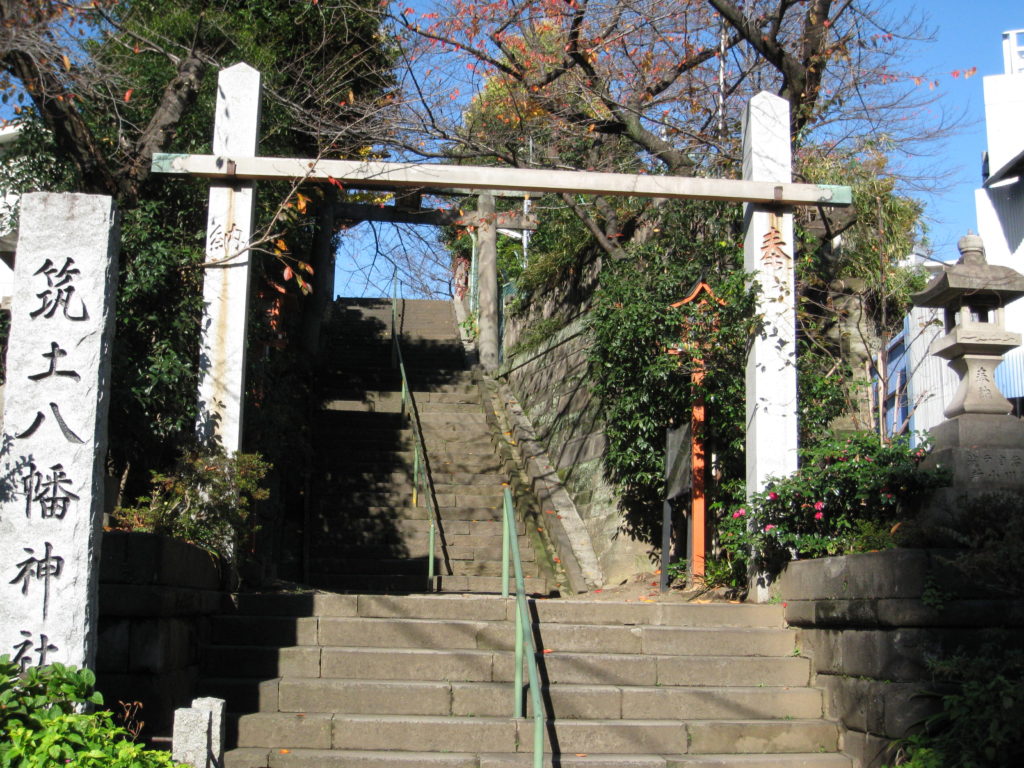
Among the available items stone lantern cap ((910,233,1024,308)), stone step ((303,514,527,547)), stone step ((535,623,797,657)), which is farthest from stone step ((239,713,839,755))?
stone step ((303,514,527,547))

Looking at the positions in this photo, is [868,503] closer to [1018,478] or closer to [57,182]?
[1018,478]

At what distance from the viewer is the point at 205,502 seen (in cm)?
677

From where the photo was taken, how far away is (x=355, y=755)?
17.4 ft

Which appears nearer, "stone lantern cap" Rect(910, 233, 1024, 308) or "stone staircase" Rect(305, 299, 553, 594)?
"stone lantern cap" Rect(910, 233, 1024, 308)

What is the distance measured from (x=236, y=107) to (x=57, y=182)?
101 inches

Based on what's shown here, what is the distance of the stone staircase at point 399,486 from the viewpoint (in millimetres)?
10531

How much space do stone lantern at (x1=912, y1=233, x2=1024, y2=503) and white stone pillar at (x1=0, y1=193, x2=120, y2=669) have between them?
4.83 m

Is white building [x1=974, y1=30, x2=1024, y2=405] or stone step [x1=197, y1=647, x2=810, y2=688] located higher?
white building [x1=974, y1=30, x2=1024, y2=405]

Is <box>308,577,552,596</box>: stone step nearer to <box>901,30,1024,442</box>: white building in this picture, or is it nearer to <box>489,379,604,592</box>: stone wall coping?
<box>489,379,604,592</box>: stone wall coping

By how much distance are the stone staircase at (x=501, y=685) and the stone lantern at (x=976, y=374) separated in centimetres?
163

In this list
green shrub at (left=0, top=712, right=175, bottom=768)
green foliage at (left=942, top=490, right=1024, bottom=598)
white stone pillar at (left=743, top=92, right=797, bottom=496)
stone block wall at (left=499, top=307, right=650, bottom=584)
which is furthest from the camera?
stone block wall at (left=499, top=307, right=650, bottom=584)

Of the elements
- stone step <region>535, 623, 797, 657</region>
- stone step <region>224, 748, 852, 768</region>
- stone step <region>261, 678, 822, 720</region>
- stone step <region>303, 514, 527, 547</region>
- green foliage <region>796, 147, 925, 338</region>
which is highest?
green foliage <region>796, 147, 925, 338</region>

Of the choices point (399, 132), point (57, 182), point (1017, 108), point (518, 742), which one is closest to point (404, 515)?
point (399, 132)

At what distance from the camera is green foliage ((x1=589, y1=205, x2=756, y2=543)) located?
29.7 feet
